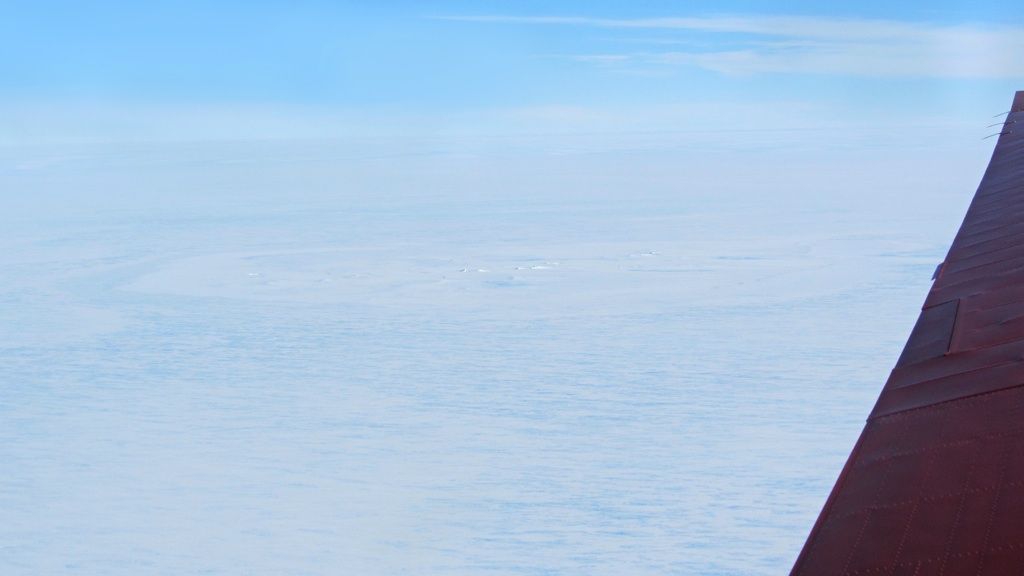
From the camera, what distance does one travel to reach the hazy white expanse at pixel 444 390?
1049 centimetres

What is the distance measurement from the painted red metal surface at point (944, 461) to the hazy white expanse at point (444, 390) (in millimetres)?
4932

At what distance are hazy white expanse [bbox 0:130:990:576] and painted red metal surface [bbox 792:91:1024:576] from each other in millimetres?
4932

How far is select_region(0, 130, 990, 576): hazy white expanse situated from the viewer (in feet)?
34.4

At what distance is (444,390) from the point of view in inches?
663

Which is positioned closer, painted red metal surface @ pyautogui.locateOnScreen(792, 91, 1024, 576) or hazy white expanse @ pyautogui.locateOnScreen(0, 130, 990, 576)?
painted red metal surface @ pyautogui.locateOnScreen(792, 91, 1024, 576)

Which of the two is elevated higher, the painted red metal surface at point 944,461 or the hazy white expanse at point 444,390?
the painted red metal surface at point 944,461

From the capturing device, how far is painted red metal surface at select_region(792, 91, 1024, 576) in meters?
2.87

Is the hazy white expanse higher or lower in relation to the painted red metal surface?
lower

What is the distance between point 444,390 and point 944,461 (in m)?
13.6

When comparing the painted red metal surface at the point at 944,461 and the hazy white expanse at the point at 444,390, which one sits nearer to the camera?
the painted red metal surface at the point at 944,461

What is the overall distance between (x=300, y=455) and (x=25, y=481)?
3208mm

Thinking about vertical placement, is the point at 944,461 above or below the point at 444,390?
above

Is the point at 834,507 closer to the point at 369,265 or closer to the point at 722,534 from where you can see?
the point at 722,534

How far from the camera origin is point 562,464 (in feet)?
41.7
